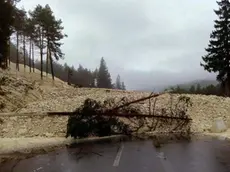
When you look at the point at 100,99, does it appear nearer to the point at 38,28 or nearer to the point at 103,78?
the point at 38,28

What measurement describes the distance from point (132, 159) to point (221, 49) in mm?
31875

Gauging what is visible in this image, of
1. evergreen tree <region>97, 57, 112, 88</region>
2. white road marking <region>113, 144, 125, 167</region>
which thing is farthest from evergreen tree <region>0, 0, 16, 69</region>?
evergreen tree <region>97, 57, 112, 88</region>

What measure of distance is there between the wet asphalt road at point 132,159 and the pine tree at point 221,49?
84.9 feet

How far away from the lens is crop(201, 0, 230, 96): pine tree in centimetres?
3997

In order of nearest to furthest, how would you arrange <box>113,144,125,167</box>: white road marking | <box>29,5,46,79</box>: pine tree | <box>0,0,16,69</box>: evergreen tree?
<box>113,144,125,167</box>: white road marking, <box>0,0,16,69</box>: evergreen tree, <box>29,5,46,79</box>: pine tree

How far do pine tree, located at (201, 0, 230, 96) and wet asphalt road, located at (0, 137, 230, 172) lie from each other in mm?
25885

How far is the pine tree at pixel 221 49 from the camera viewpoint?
40.0 m

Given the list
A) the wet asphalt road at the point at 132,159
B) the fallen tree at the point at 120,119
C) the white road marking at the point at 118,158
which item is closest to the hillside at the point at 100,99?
the fallen tree at the point at 120,119

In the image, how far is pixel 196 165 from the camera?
10477 mm

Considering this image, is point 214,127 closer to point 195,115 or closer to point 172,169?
point 195,115

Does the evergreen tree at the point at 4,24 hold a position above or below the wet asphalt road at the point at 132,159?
above

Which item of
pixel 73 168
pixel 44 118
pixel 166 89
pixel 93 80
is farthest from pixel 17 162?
pixel 93 80

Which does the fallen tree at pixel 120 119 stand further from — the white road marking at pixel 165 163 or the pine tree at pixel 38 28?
the pine tree at pixel 38 28

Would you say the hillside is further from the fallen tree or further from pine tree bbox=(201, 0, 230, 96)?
pine tree bbox=(201, 0, 230, 96)
